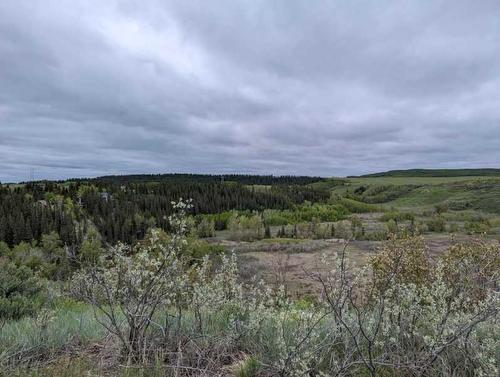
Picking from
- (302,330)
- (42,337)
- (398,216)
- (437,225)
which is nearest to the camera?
(302,330)

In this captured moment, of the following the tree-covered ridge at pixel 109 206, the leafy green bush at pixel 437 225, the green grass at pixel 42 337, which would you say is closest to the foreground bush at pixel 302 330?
the green grass at pixel 42 337

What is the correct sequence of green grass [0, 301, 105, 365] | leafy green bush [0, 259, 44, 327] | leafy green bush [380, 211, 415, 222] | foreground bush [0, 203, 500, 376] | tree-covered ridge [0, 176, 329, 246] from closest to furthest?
foreground bush [0, 203, 500, 376] < green grass [0, 301, 105, 365] < leafy green bush [0, 259, 44, 327] < tree-covered ridge [0, 176, 329, 246] < leafy green bush [380, 211, 415, 222]

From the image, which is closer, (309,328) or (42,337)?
(309,328)

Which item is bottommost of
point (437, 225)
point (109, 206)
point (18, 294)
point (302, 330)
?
point (437, 225)

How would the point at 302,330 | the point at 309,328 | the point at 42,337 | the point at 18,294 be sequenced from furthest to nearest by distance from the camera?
1. the point at 18,294
2. the point at 42,337
3. the point at 302,330
4. the point at 309,328

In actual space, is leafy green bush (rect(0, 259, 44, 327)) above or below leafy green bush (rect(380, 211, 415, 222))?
above

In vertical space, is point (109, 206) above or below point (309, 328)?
below

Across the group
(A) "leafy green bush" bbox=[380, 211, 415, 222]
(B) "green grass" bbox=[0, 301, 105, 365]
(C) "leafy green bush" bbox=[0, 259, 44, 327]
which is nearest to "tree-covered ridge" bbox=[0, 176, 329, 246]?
(C) "leafy green bush" bbox=[0, 259, 44, 327]

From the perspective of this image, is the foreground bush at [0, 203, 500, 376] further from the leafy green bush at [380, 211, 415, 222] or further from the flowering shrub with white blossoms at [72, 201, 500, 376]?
the leafy green bush at [380, 211, 415, 222]

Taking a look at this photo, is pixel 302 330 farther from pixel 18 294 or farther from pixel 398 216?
pixel 398 216

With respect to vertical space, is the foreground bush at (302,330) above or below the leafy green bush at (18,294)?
above

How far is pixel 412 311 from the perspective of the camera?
5.00 meters

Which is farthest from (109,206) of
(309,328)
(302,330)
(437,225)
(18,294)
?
(309,328)

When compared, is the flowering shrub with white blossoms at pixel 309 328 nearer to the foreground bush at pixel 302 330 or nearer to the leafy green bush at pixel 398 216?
the foreground bush at pixel 302 330
